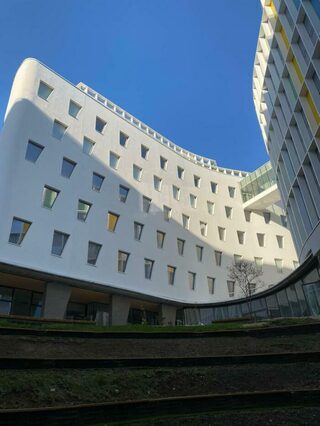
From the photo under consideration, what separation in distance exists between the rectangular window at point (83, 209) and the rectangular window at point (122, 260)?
4.09 meters

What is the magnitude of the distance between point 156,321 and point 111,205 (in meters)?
10.9

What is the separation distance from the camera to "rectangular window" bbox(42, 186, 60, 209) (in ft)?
85.3

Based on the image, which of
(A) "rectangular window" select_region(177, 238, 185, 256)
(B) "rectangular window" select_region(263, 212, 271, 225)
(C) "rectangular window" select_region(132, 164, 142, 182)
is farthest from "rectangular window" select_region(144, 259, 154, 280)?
(B) "rectangular window" select_region(263, 212, 271, 225)

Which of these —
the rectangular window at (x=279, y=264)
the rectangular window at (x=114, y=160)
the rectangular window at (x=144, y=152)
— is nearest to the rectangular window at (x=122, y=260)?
the rectangular window at (x=114, y=160)

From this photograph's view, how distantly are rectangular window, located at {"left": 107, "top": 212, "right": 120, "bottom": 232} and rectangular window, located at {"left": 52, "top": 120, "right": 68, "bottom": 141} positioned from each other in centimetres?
716

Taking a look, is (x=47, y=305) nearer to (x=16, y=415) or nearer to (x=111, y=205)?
(x=111, y=205)

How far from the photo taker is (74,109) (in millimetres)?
31734

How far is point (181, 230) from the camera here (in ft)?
123

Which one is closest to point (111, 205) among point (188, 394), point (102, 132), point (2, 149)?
point (102, 132)

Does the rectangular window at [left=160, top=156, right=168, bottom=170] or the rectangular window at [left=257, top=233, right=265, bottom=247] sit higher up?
the rectangular window at [left=160, top=156, right=168, bottom=170]

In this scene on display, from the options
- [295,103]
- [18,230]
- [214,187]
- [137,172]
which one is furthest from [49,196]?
[214,187]

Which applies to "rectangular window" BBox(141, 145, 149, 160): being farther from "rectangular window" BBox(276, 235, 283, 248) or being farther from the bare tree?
"rectangular window" BBox(276, 235, 283, 248)

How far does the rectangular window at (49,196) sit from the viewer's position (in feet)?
85.3

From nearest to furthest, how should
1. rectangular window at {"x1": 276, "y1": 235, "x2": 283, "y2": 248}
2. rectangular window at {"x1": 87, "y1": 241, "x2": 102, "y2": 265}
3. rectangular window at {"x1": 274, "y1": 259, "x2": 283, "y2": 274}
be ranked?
rectangular window at {"x1": 87, "y1": 241, "x2": 102, "y2": 265} < rectangular window at {"x1": 274, "y1": 259, "x2": 283, "y2": 274} < rectangular window at {"x1": 276, "y1": 235, "x2": 283, "y2": 248}
